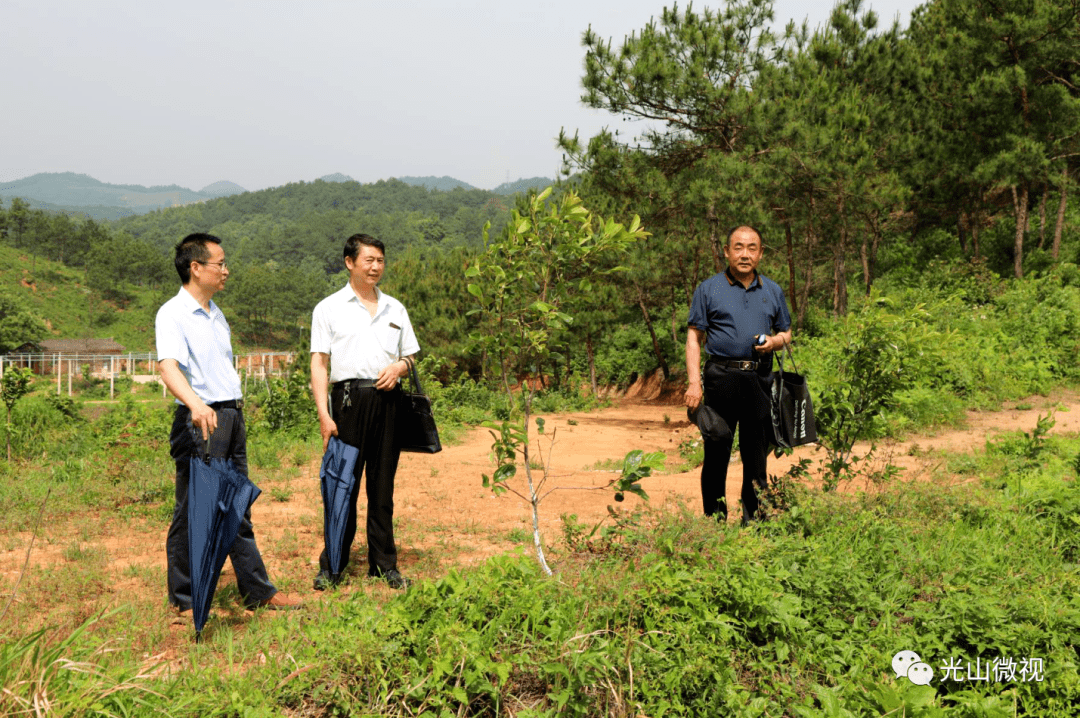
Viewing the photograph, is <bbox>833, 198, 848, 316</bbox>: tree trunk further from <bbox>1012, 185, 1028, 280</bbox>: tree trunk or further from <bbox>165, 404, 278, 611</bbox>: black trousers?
<bbox>165, 404, 278, 611</bbox>: black trousers

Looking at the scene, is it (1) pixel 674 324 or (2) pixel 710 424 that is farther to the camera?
(1) pixel 674 324

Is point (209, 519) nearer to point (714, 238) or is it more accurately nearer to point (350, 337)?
point (350, 337)

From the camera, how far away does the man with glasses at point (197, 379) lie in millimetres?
2922

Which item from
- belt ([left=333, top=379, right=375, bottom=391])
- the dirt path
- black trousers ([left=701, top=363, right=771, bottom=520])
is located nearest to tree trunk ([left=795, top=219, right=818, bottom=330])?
the dirt path

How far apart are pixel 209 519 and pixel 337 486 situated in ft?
2.09

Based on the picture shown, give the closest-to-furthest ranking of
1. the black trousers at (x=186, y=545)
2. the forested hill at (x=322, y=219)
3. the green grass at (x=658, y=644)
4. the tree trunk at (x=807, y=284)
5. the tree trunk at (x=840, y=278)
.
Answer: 1. the green grass at (x=658, y=644)
2. the black trousers at (x=186, y=545)
3. the tree trunk at (x=807, y=284)
4. the tree trunk at (x=840, y=278)
5. the forested hill at (x=322, y=219)

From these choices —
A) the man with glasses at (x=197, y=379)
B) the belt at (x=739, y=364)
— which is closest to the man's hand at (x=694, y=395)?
the belt at (x=739, y=364)

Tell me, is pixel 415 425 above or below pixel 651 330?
below

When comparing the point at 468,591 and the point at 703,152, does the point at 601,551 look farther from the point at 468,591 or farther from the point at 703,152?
the point at 703,152


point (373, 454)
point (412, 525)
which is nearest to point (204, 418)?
point (373, 454)

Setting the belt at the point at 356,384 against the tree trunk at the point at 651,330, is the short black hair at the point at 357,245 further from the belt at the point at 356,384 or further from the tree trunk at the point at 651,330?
the tree trunk at the point at 651,330

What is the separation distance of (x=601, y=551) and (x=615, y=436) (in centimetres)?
688

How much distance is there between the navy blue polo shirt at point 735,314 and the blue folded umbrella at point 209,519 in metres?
2.28
